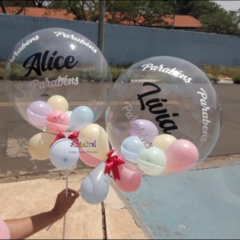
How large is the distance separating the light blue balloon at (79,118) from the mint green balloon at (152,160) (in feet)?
1.46

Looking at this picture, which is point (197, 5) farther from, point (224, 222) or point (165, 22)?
point (224, 222)

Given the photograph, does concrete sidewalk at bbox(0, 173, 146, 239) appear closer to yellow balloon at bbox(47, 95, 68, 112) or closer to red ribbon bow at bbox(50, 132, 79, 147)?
red ribbon bow at bbox(50, 132, 79, 147)

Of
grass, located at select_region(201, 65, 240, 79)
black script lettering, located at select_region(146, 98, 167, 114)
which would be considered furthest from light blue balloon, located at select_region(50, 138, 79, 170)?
grass, located at select_region(201, 65, 240, 79)

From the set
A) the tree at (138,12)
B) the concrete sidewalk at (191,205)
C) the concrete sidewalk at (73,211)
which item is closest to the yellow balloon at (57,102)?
the concrete sidewalk at (73,211)

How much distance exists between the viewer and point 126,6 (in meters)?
19.2

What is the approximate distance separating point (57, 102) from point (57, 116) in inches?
4.2

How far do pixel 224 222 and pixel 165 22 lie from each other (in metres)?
20.6

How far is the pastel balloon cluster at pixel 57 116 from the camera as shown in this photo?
1749mm

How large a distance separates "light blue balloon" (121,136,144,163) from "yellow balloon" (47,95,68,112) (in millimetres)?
480

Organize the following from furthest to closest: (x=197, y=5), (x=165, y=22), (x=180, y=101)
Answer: (x=197, y=5) → (x=165, y=22) → (x=180, y=101)

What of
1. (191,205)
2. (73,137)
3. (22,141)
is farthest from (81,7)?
(73,137)

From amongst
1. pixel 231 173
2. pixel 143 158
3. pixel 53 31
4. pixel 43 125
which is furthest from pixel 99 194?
pixel 231 173

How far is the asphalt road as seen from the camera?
3.51m

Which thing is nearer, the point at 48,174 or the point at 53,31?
the point at 53,31
